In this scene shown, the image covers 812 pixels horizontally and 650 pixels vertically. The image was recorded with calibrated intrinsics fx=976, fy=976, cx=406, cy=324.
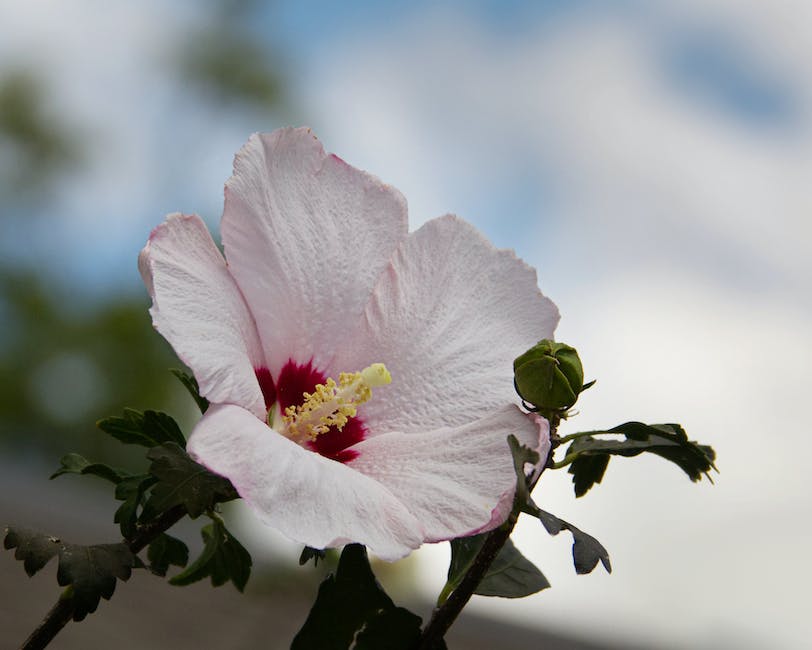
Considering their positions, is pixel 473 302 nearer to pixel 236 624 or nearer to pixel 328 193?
pixel 328 193

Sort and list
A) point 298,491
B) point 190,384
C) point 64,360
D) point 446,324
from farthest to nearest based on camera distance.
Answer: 1. point 64,360
2. point 446,324
3. point 190,384
4. point 298,491

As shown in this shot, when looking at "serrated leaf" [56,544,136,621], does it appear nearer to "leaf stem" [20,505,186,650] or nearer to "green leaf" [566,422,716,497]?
"leaf stem" [20,505,186,650]

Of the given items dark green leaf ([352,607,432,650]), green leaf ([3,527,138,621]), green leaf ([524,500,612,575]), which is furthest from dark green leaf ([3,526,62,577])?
green leaf ([524,500,612,575])

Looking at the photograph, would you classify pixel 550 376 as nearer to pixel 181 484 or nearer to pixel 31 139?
pixel 181 484

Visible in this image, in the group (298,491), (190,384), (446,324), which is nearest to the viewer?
(298,491)

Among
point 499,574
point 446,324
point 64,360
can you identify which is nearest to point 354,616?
point 499,574

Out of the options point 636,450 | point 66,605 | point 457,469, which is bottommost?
point 66,605
